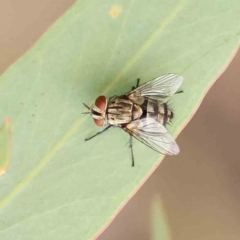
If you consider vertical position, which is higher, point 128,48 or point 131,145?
point 128,48

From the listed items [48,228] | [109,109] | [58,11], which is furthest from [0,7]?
[48,228]

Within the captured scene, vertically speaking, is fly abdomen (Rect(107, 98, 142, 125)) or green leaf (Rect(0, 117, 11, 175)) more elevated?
fly abdomen (Rect(107, 98, 142, 125))

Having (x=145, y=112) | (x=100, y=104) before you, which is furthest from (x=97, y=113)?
(x=145, y=112)

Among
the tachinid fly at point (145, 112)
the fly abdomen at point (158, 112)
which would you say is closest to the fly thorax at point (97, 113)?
the tachinid fly at point (145, 112)

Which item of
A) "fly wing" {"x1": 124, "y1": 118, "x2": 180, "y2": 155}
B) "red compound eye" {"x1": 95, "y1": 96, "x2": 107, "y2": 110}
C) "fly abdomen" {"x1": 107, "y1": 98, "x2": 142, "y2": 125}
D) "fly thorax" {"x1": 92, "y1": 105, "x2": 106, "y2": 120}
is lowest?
"fly wing" {"x1": 124, "y1": 118, "x2": 180, "y2": 155}

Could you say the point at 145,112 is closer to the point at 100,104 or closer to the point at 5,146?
the point at 100,104

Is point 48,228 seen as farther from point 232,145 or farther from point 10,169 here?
point 232,145

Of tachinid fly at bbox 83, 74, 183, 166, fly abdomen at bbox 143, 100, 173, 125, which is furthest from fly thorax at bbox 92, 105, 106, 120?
fly abdomen at bbox 143, 100, 173, 125

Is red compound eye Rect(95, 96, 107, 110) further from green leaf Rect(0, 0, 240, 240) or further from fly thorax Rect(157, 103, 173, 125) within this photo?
fly thorax Rect(157, 103, 173, 125)
